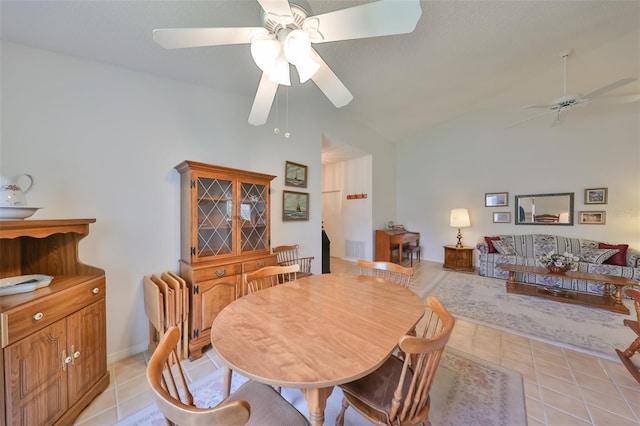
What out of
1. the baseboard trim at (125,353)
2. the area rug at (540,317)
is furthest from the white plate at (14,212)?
the area rug at (540,317)

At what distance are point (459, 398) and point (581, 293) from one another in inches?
131

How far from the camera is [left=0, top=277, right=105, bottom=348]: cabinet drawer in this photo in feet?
3.47

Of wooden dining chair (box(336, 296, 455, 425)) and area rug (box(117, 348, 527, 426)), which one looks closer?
wooden dining chair (box(336, 296, 455, 425))

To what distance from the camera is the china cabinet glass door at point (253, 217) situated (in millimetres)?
2377

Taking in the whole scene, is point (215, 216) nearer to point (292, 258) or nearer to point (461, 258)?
point (292, 258)

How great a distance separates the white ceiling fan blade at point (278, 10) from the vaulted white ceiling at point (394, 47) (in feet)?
2.24

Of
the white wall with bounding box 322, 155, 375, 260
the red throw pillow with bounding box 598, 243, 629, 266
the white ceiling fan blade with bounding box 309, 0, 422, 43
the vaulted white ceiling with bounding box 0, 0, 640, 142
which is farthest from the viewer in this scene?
the white wall with bounding box 322, 155, 375, 260

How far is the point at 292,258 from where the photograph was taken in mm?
3336

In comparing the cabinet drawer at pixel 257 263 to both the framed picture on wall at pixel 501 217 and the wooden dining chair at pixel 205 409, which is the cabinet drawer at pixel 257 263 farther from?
the framed picture on wall at pixel 501 217

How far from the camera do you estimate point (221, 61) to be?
2.04m

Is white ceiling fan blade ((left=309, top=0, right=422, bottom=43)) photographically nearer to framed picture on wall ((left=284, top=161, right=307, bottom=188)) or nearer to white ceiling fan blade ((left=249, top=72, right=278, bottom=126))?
white ceiling fan blade ((left=249, top=72, right=278, bottom=126))

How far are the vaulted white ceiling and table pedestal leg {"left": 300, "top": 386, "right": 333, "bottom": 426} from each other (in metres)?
2.22

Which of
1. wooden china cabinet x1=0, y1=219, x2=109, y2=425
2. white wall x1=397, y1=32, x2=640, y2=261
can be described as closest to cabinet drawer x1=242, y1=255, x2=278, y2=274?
wooden china cabinet x1=0, y1=219, x2=109, y2=425

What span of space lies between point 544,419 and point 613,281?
2.73m
